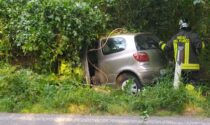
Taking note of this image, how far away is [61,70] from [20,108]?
2729mm

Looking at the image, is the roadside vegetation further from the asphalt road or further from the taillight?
the taillight

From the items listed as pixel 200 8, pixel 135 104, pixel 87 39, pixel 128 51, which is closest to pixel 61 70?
pixel 87 39

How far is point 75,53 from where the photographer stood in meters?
11.2

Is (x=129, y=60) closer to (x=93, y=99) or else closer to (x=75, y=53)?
(x=75, y=53)

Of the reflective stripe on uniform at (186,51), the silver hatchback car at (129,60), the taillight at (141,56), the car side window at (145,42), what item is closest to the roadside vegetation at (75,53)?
the reflective stripe on uniform at (186,51)

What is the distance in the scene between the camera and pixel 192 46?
10.4m

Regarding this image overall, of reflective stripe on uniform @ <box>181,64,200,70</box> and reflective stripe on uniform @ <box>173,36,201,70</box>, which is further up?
reflective stripe on uniform @ <box>173,36,201,70</box>

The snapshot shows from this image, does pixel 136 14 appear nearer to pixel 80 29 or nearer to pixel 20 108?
pixel 80 29

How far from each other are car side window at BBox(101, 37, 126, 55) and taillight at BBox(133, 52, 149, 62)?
50 centimetres

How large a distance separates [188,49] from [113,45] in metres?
2.04

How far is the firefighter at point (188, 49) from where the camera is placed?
1016 cm

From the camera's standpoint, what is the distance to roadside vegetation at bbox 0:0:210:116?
809 cm

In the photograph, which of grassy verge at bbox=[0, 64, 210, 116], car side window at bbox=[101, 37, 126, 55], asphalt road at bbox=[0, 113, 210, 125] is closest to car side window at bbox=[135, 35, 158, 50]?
car side window at bbox=[101, 37, 126, 55]

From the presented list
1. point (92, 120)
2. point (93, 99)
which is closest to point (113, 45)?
point (93, 99)
